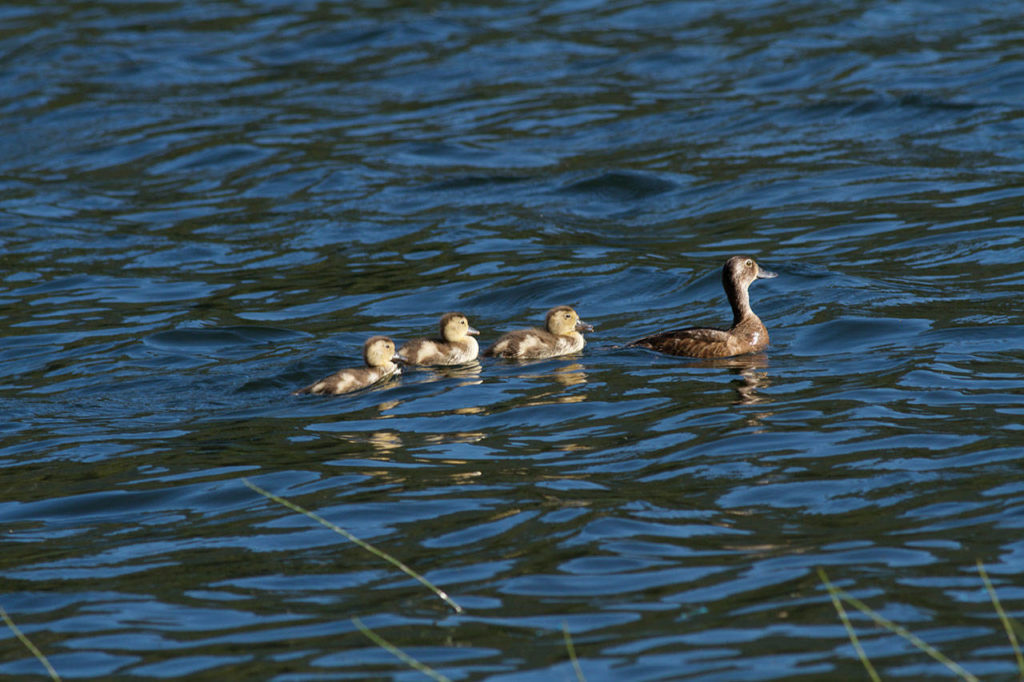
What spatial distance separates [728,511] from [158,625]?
2637 mm

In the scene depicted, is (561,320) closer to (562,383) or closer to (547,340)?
(547,340)

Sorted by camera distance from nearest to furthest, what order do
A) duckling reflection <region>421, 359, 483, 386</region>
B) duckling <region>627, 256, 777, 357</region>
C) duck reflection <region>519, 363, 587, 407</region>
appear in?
duck reflection <region>519, 363, 587, 407</region>, duckling reflection <region>421, 359, 483, 386</region>, duckling <region>627, 256, 777, 357</region>

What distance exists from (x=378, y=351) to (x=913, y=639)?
207 inches

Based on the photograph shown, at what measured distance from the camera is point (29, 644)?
6004 mm

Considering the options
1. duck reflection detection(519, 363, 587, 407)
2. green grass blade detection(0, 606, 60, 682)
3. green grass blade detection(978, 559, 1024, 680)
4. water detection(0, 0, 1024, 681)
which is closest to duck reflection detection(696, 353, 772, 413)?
water detection(0, 0, 1024, 681)

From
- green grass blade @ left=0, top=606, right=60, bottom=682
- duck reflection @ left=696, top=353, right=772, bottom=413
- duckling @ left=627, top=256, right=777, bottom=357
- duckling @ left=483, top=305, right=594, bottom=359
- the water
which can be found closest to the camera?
green grass blade @ left=0, top=606, right=60, bottom=682

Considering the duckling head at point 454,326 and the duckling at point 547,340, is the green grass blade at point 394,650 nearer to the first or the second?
the duckling head at point 454,326

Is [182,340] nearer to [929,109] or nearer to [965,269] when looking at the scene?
[965,269]

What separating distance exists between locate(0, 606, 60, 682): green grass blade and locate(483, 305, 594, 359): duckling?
4.72 meters

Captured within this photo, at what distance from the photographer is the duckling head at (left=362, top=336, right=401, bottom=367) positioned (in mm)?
9984

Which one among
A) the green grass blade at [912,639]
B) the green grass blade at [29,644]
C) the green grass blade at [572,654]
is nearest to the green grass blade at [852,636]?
the green grass blade at [912,639]

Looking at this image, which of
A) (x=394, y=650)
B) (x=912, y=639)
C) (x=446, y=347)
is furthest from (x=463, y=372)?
(x=912, y=639)

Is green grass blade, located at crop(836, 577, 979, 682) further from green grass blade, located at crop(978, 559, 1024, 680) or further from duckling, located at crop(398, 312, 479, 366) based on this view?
duckling, located at crop(398, 312, 479, 366)

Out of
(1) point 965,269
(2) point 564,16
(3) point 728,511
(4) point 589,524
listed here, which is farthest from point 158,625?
(2) point 564,16
